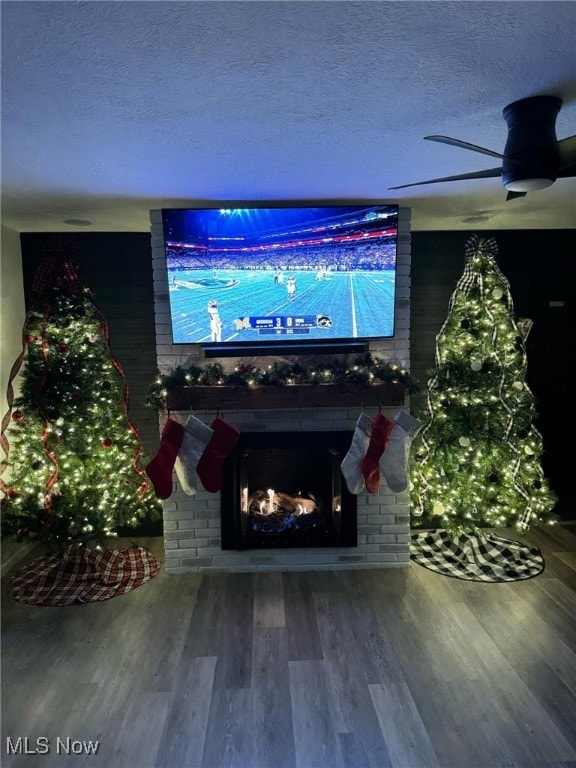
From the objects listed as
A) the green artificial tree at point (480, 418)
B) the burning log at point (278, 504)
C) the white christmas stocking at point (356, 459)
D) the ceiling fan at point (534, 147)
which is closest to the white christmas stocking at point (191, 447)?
the burning log at point (278, 504)

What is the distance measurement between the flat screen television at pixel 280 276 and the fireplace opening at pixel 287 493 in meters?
0.68

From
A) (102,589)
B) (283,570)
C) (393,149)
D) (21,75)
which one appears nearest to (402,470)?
(283,570)

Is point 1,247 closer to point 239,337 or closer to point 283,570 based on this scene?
point 239,337

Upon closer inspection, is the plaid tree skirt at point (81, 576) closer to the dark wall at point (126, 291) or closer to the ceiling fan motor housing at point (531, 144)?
the dark wall at point (126, 291)

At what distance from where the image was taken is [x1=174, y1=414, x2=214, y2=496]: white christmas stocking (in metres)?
3.24

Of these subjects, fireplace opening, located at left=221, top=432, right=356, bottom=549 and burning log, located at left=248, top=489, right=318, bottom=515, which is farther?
burning log, located at left=248, top=489, right=318, bottom=515

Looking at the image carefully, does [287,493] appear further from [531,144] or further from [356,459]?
[531,144]

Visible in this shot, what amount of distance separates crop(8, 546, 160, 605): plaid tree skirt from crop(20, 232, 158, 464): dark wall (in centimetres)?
80

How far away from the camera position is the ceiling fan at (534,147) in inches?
65.2

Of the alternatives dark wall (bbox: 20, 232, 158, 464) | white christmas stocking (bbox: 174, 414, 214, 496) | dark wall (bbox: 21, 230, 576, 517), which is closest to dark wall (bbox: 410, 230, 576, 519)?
dark wall (bbox: 21, 230, 576, 517)

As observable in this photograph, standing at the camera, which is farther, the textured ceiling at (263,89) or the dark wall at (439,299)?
the dark wall at (439,299)

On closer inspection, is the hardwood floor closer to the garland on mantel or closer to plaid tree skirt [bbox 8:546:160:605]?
plaid tree skirt [bbox 8:546:160:605]

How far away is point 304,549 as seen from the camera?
3.56m

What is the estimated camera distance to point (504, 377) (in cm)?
347
